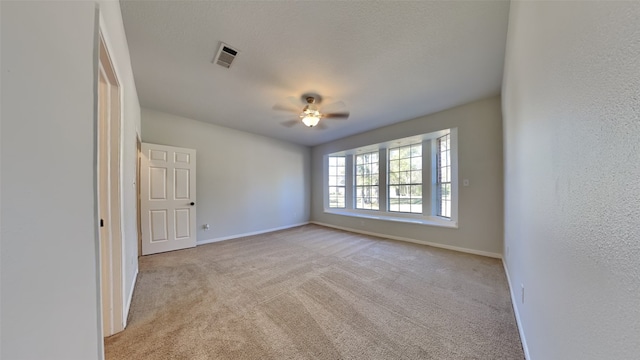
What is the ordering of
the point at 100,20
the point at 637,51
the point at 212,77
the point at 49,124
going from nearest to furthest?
the point at 637,51
the point at 49,124
the point at 100,20
the point at 212,77

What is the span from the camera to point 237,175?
4664mm

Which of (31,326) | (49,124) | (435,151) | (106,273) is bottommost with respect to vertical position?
(106,273)

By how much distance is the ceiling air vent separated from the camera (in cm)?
202

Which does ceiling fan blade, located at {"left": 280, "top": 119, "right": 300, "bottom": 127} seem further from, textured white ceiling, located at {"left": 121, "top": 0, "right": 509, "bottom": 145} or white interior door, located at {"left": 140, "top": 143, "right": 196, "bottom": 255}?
white interior door, located at {"left": 140, "top": 143, "right": 196, "bottom": 255}

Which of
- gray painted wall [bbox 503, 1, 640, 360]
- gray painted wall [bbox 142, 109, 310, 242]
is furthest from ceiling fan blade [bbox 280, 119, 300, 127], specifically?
gray painted wall [bbox 503, 1, 640, 360]

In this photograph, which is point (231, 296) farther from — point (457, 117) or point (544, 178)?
point (457, 117)

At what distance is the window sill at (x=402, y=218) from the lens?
12.1ft

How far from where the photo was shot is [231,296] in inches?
83.7

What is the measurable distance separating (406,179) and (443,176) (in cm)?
75

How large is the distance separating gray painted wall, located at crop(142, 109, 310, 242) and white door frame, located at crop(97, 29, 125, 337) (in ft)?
7.51

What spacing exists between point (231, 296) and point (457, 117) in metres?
4.17

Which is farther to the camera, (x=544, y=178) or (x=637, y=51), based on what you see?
(x=544, y=178)

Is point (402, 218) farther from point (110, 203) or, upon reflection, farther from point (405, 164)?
point (110, 203)

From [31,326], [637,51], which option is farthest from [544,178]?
[31,326]
